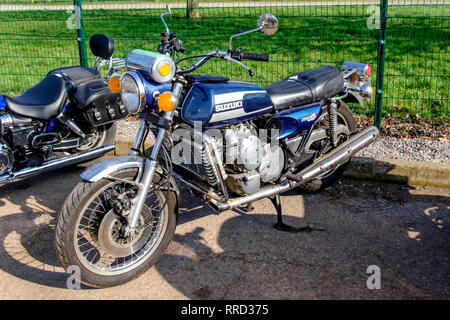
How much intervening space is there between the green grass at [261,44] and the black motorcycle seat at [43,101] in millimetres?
2574

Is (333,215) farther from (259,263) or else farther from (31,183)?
(31,183)

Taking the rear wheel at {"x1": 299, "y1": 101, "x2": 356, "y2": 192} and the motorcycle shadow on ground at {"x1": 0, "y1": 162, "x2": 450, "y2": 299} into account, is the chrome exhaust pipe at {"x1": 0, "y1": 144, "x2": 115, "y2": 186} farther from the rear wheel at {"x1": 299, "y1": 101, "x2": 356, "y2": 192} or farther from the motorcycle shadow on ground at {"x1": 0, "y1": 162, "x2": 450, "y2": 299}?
the rear wheel at {"x1": 299, "y1": 101, "x2": 356, "y2": 192}

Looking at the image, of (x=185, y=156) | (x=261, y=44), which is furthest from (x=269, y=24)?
(x=261, y=44)

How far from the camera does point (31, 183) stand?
522 cm

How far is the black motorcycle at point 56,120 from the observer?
4.58 m

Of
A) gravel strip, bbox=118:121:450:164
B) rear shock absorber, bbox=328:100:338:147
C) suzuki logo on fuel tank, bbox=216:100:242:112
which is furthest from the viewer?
gravel strip, bbox=118:121:450:164

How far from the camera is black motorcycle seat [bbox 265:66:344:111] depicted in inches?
156

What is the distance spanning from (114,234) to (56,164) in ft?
5.38

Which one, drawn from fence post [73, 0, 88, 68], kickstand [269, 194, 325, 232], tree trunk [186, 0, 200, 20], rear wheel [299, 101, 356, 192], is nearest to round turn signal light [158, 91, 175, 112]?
kickstand [269, 194, 325, 232]

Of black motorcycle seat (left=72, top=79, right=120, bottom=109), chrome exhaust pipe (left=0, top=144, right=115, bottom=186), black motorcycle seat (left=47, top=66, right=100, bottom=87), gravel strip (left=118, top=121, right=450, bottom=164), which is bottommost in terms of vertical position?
gravel strip (left=118, top=121, right=450, bottom=164)

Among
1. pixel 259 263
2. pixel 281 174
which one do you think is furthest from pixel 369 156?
pixel 259 263

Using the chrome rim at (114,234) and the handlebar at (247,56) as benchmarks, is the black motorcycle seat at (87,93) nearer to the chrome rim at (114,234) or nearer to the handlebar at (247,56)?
the chrome rim at (114,234)

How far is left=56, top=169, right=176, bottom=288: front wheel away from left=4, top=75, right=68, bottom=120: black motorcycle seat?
4.58 ft

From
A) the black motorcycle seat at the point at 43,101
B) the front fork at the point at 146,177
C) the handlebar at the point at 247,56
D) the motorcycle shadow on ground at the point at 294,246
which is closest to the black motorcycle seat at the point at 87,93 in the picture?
the black motorcycle seat at the point at 43,101
